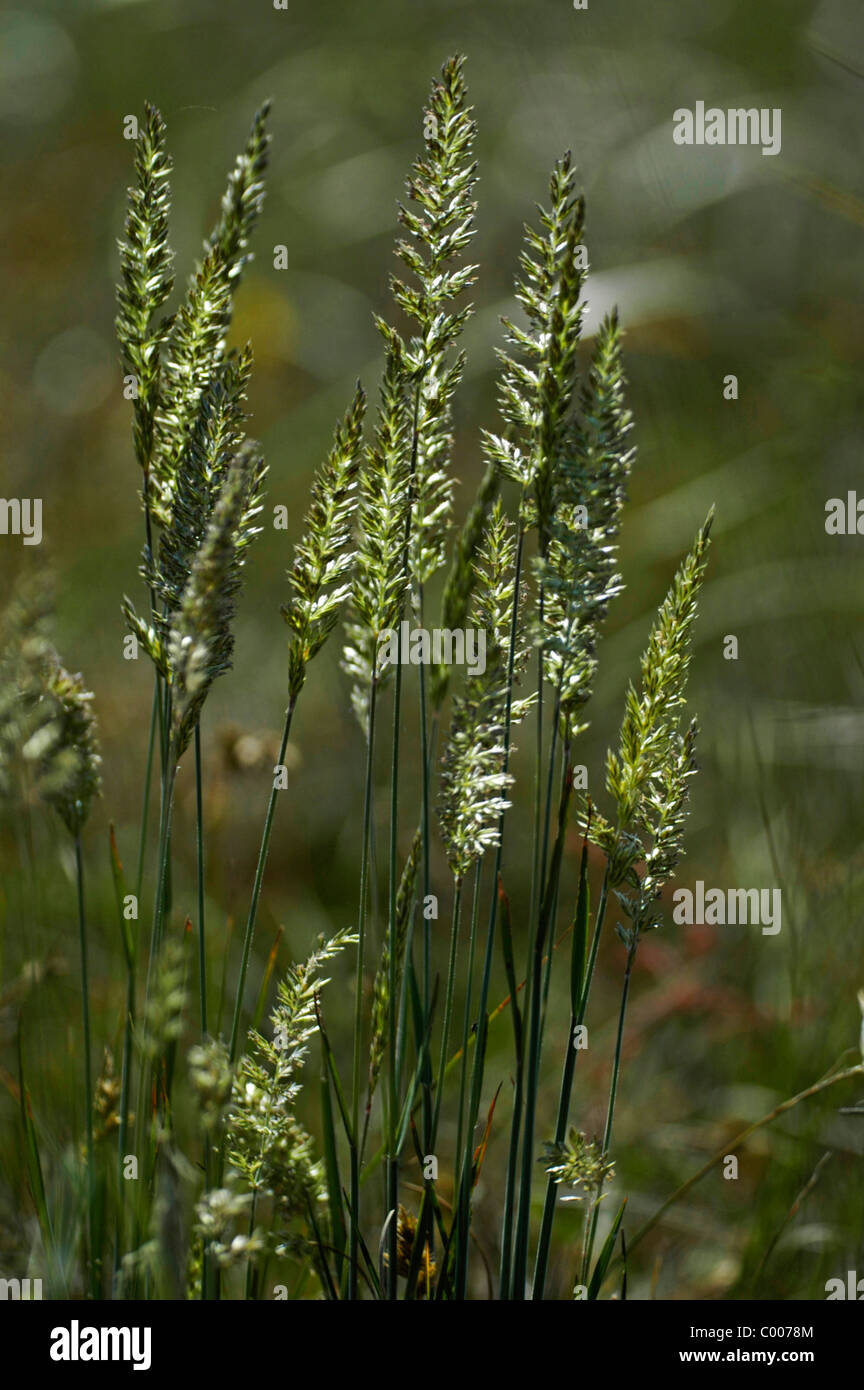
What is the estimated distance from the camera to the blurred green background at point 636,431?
128 cm

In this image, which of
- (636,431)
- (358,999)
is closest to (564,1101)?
(358,999)

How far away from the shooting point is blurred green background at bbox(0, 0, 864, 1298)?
128cm

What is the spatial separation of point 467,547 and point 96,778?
231 millimetres

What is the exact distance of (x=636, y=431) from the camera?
2469 mm

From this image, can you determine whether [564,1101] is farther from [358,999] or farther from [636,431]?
[636,431]

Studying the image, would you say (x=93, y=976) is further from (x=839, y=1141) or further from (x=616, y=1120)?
(x=839, y=1141)

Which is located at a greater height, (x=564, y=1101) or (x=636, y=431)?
(x=636, y=431)

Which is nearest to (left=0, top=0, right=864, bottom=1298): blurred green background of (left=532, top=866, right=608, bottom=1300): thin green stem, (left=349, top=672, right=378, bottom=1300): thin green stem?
(left=349, top=672, right=378, bottom=1300): thin green stem

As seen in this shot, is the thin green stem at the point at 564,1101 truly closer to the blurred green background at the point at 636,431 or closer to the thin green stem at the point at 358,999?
the thin green stem at the point at 358,999

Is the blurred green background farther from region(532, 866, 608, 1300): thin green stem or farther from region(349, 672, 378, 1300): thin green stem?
region(532, 866, 608, 1300): thin green stem

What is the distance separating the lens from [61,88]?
2.79 m
